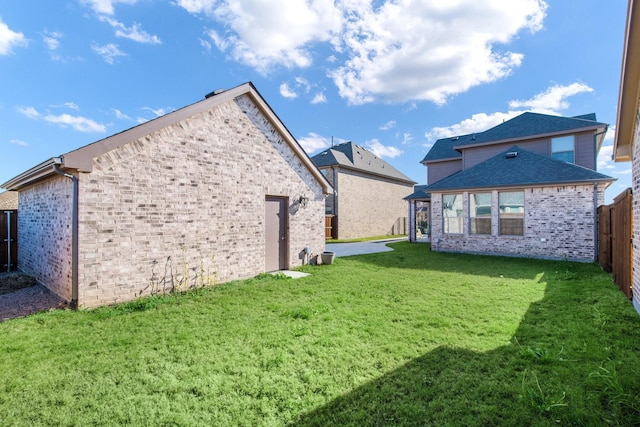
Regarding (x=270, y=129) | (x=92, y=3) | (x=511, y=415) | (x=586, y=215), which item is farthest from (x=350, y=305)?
(x=586, y=215)

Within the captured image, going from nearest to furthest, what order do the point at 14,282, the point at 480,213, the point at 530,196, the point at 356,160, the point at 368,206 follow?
the point at 14,282
the point at 530,196
the point at 480,213
the point at 356,160
the point at 368,206

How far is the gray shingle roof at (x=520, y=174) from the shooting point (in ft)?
39.3

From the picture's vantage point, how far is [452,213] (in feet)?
49.9

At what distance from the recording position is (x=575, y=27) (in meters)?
9.77

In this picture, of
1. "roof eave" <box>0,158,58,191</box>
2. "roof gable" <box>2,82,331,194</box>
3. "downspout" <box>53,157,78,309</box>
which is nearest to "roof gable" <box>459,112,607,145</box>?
"roof gable" <box>2,82,331,194</box>

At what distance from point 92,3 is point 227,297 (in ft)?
28.3

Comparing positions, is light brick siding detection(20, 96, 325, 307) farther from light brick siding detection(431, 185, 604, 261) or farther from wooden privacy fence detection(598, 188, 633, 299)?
light brick siding detection(431, 185, 604, 261)

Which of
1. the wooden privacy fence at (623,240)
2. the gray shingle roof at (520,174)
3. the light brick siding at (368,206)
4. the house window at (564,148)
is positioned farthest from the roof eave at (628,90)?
the light brick siding at (368,206)

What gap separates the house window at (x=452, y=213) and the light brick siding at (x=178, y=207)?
31.4ft

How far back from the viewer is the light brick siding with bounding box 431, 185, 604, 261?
11.6m

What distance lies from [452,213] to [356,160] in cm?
1233

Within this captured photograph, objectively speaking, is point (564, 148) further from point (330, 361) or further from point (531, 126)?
point (330, 361)

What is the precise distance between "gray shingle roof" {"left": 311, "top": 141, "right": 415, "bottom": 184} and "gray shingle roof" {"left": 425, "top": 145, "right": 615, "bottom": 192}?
10000mm

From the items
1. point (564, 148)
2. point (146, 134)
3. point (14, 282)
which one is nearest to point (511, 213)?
point (564, 148)
